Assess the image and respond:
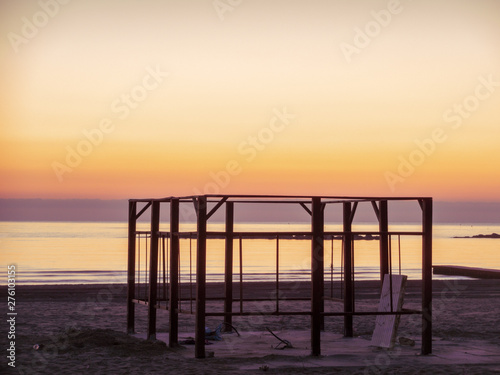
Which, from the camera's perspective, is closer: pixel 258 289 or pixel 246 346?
pixel 246 346

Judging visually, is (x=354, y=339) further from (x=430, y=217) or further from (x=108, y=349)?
(x=108, y=349)

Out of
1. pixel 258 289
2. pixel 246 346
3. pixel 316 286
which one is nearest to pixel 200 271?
pixel 316 286

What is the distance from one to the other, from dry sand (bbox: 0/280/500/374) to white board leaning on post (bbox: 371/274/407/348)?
0.25 meters

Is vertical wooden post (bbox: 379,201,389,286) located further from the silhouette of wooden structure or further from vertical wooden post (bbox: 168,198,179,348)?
vertical wooden post (bbox: 168,198,179,348)

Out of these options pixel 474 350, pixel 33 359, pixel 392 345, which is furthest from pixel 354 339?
pixel 33 359

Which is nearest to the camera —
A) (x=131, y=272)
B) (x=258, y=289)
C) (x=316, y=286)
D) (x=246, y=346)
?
(x=316, y=286)

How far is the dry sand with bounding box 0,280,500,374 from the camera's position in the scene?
11719mm

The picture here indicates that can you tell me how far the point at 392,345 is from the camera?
540 inches

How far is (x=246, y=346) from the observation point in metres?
14.0

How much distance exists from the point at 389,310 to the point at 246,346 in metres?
2.56

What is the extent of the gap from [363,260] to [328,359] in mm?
37169

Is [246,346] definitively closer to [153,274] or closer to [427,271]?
[153,274]

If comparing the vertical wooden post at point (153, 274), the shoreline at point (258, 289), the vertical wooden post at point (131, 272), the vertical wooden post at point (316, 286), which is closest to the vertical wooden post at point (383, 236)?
the vertical wooden post at point (316, 286)

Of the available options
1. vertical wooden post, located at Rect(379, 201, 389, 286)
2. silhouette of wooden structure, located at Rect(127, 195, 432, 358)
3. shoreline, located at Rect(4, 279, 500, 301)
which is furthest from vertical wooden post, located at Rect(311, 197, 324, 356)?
shoreline, located at Rect(4, 279, 500, 301)
